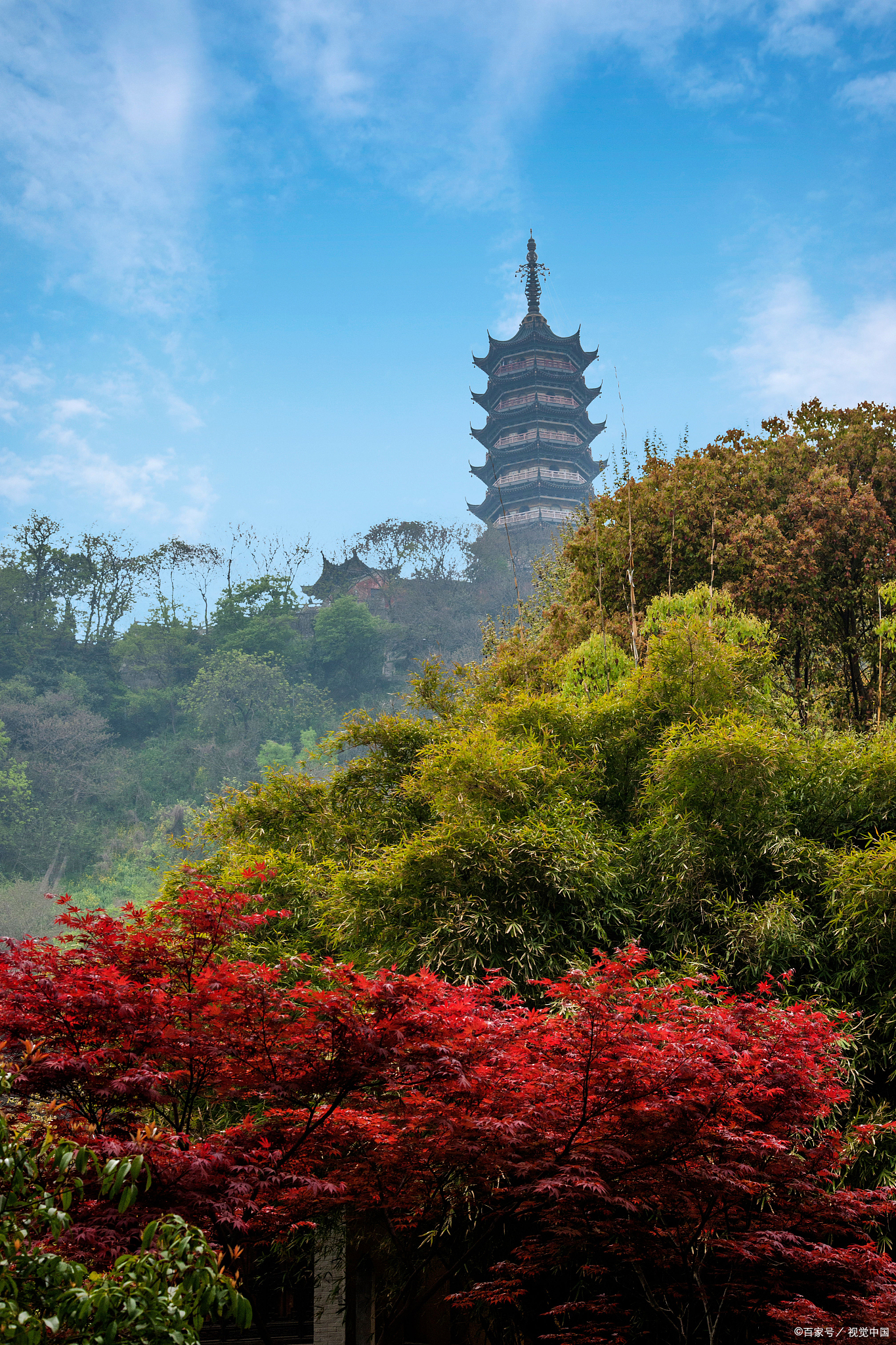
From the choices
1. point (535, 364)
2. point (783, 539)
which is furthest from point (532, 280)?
point (783, 539)

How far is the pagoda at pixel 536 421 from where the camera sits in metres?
35.5

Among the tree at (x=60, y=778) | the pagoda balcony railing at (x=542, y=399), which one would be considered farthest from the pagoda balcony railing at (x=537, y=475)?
the tree at (x=60, y=778)

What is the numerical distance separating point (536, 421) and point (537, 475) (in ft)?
6.71

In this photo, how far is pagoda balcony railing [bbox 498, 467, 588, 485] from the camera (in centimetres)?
3647

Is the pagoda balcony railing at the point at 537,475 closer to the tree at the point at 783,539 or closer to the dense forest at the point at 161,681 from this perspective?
the dense forest at the point at 161,681

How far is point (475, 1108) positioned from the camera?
343cm

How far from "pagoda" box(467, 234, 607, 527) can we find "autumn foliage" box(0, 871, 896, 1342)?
32383mm

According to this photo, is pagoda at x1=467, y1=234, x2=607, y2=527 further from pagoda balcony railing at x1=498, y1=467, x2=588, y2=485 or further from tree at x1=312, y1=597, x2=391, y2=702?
tree at x1=312, y1=597, x2=391, y2=702

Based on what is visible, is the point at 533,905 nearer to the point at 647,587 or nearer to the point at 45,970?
the point at 45,970

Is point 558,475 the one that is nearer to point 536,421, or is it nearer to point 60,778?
point 536,421

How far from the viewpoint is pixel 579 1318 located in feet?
15.0

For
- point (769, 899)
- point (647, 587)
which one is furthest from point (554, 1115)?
point (647, 587)

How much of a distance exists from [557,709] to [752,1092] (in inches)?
140

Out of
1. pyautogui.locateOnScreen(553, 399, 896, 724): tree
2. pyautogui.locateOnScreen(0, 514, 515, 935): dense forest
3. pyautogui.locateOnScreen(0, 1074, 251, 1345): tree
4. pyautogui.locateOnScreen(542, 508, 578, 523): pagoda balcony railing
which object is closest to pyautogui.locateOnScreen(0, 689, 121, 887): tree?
pyautogui.locateOnScreen(0, 514, 515, 935): dense forest
